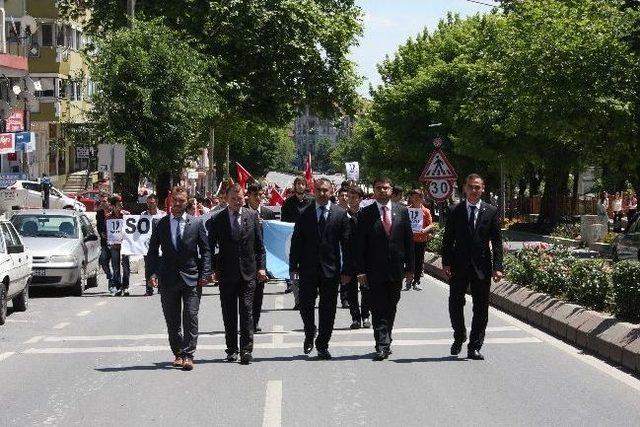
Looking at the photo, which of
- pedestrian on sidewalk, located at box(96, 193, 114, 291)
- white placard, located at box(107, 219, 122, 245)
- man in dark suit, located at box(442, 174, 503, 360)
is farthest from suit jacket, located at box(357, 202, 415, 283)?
pedestrian on sidewalk, located at box(96, 193, 114, 291)

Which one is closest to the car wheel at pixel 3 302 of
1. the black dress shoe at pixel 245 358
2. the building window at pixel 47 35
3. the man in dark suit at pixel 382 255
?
the black dress shoe at pixel 245 358

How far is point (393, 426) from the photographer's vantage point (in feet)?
30.2

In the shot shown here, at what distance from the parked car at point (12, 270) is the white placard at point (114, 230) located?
12.3 feet

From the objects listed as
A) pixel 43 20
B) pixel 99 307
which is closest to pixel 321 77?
pixel 43 20

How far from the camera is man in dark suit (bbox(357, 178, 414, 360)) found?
13031 millimetres

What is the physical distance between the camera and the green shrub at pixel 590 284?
49.8 feet

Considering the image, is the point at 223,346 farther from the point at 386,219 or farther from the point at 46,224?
the point at 46,224

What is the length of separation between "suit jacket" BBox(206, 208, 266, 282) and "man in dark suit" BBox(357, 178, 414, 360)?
1.05m

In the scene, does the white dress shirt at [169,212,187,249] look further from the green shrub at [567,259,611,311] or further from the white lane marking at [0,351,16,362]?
the green shrub at [567,259,611,311]

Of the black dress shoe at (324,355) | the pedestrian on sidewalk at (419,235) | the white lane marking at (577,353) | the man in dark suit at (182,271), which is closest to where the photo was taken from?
the white lane marking at (577,353)

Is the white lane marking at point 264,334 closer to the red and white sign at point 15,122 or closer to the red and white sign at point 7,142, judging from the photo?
the red and white sign at point 7,142

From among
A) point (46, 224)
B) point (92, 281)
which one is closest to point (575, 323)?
point (46, 224)

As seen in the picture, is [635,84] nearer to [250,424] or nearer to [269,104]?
[269,104]

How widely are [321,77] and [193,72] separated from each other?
834 cm
